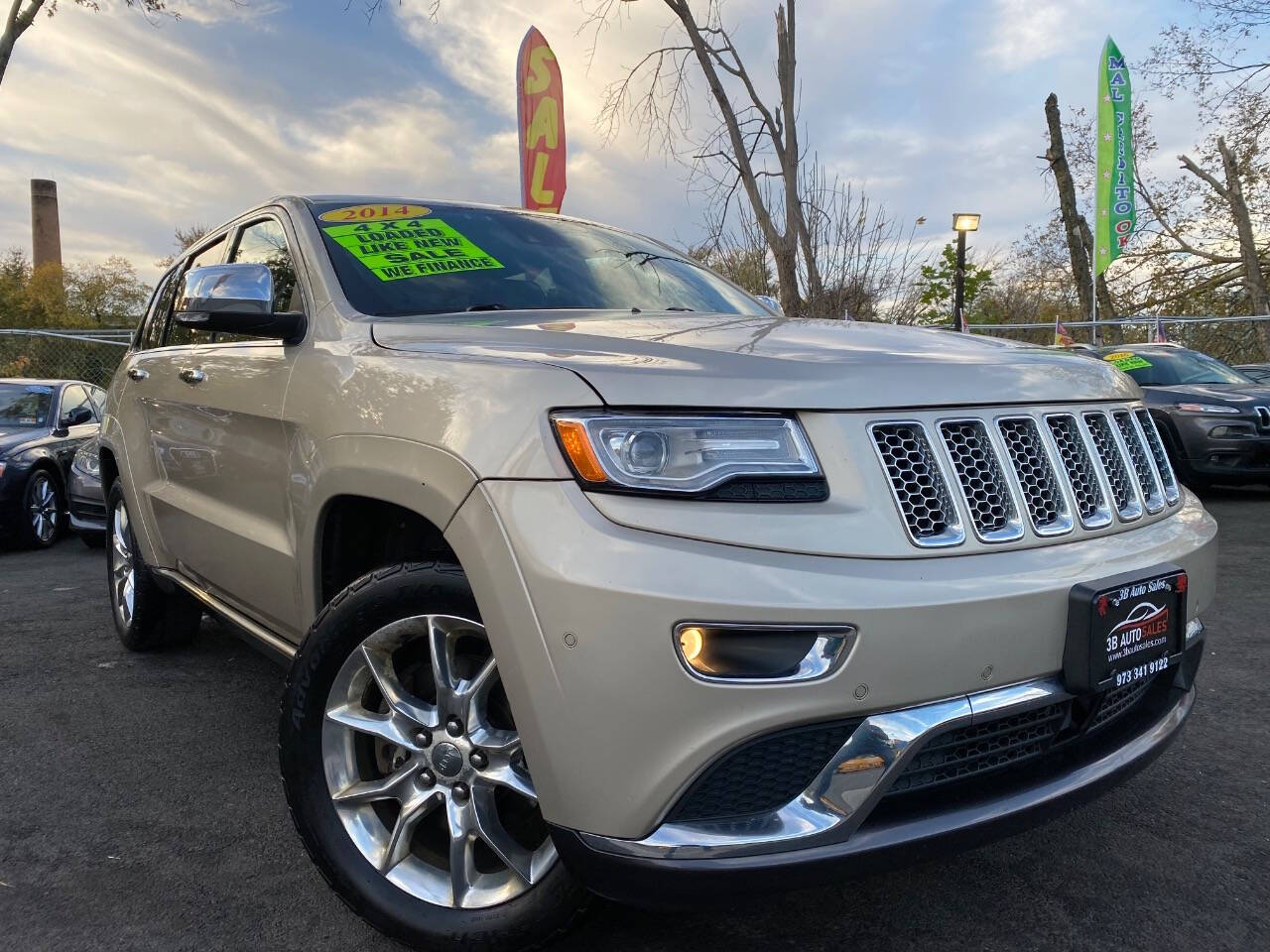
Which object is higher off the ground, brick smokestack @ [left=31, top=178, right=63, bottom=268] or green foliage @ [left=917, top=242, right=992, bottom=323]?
brick smokestack @ [left=31, top=178, right=63, bottom=268]

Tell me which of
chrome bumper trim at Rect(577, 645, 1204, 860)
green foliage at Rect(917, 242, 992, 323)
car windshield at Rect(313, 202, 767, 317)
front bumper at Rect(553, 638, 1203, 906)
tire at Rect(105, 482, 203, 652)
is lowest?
tire at Rect(105, 482, 203, 652)

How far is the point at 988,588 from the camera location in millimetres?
1585

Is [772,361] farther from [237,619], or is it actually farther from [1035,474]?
[237,619]

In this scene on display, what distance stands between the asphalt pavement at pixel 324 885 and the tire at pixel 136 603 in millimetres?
519

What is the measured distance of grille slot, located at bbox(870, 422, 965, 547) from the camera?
5.39ft

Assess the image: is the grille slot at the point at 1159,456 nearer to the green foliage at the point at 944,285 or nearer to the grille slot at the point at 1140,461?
the grille slot at the point at 1140,461

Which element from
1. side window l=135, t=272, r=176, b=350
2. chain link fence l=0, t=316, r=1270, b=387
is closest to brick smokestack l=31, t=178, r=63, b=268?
chain link fence l=0, t=316, r=1270, b=387

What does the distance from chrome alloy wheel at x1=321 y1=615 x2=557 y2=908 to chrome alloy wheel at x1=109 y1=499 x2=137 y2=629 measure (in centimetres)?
255

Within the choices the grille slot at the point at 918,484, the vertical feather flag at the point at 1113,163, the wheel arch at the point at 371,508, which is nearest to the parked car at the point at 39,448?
the wheel arch at the point at 371,508

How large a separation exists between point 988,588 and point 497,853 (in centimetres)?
105

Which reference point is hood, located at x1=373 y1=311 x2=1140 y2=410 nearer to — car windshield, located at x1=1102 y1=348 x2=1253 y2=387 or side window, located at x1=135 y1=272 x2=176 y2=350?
side window, located at x1=135 y1=272 x2=176 y2=350

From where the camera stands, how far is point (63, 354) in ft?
49.5

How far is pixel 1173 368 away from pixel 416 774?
342 inches

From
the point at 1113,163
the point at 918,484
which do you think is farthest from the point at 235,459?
the point at 1113,163
